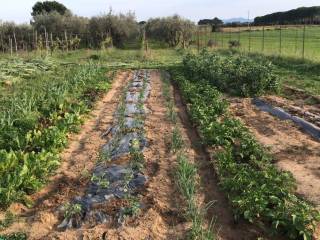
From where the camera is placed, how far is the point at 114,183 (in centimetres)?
517

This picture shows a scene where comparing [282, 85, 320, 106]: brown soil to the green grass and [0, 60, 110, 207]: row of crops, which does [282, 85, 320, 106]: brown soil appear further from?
[0, 60, 110, 207]: row of crops

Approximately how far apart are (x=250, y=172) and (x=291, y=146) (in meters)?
1.87

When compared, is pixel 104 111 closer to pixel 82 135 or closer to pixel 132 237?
Result: pixel 82 135

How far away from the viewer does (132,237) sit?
399cm

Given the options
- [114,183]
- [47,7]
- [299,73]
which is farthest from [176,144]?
[47,7]

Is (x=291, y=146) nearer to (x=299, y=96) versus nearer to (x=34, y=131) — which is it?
(x=34, y=131)

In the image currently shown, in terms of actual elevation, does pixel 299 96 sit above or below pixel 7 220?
above

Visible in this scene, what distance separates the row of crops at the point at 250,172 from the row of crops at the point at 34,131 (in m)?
2.08

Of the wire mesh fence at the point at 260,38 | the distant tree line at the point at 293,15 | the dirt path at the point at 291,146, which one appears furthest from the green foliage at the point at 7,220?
the distant tree line at the point at 293,15

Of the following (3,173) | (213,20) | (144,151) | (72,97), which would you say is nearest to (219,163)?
(144,151)

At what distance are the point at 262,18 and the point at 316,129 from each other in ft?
177

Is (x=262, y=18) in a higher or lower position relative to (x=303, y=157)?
higher

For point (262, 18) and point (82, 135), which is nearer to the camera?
point (82, 135)

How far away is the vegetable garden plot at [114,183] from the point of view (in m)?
4.39
